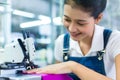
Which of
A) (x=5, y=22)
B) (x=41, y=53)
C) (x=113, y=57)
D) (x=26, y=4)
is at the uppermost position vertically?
(x=26, y=4)

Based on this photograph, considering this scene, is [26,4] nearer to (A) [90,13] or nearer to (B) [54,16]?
(B) [54,16]

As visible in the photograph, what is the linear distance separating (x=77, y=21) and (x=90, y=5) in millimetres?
86

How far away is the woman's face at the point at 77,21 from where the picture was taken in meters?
0.94

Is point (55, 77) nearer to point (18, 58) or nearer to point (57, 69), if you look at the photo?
point (57, 69)

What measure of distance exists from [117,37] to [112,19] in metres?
1.95

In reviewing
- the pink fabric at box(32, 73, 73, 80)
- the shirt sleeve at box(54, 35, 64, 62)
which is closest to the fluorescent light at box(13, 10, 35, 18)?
the shirt sleeve at box(54, 35, 64, 62)

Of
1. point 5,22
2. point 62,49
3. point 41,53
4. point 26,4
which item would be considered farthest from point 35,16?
point 62,49

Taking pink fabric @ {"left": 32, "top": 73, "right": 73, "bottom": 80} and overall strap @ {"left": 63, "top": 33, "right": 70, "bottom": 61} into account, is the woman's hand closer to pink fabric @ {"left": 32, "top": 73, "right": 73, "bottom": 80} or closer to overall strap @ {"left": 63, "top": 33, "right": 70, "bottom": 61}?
pink fabric @ {"left": 32, "top": 73, "right": 73, "bottom": 80}

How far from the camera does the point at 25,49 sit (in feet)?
3.29

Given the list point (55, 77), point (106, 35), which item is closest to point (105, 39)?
point (106, 35)

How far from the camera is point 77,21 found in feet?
3.09

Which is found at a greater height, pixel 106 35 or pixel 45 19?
pixel 45 19

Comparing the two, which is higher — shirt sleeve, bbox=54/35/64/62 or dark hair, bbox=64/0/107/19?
dark hair, bbox=64/0/107/19

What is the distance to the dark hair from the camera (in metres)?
0.94
